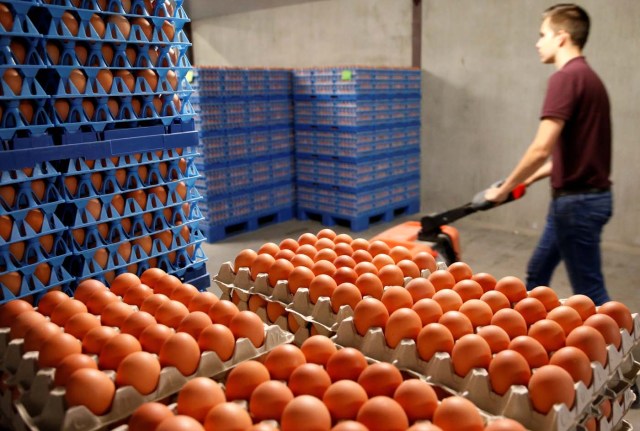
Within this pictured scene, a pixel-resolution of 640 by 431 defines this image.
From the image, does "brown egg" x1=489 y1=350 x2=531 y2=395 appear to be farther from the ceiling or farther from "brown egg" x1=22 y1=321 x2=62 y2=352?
the ceiling

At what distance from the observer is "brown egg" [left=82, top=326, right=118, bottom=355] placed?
2209 millimetres

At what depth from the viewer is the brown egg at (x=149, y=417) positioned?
5.58ft

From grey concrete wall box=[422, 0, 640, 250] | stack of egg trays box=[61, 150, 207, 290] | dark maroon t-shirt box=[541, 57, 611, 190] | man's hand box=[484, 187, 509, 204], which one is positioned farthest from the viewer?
grey concrete wall box=[422, 0, 640, 250]

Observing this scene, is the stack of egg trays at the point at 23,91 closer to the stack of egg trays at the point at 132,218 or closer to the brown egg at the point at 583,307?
the stack of egg trays at the point at 132,218

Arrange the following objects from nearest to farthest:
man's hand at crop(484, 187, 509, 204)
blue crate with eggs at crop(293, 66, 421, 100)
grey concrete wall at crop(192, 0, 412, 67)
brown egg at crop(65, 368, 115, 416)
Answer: brown egg at crop(65, 368, 115, 416) → man's hand at crop(484, 187, 509, 204) → blue crate with eggs at crop(293, 66, 421, 100) → grey concrete wall at crop(192, 0, 412, 67)

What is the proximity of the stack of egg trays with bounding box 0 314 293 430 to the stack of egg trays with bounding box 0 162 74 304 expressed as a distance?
83 cm

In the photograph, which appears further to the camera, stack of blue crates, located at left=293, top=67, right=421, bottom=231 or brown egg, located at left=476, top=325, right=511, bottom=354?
stack of blue crates, located at left=293, top=67, right=421, bottom=231

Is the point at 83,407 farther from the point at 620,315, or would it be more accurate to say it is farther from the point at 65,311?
the point at 620,315

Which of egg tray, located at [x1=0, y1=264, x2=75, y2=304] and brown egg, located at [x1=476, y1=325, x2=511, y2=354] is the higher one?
brown egg, located at [x1=476, y1=325, x2=511, y2=354]

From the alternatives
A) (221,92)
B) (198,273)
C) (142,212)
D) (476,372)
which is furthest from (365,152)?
(476,372)

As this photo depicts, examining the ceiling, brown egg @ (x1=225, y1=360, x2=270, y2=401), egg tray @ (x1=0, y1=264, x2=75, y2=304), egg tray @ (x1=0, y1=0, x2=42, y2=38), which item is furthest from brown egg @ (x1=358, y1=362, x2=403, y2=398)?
the ceiling

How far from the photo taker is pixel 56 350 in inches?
84.1

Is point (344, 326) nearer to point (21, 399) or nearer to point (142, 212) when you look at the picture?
point (21, 399)

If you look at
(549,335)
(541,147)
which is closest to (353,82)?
(541,147)
